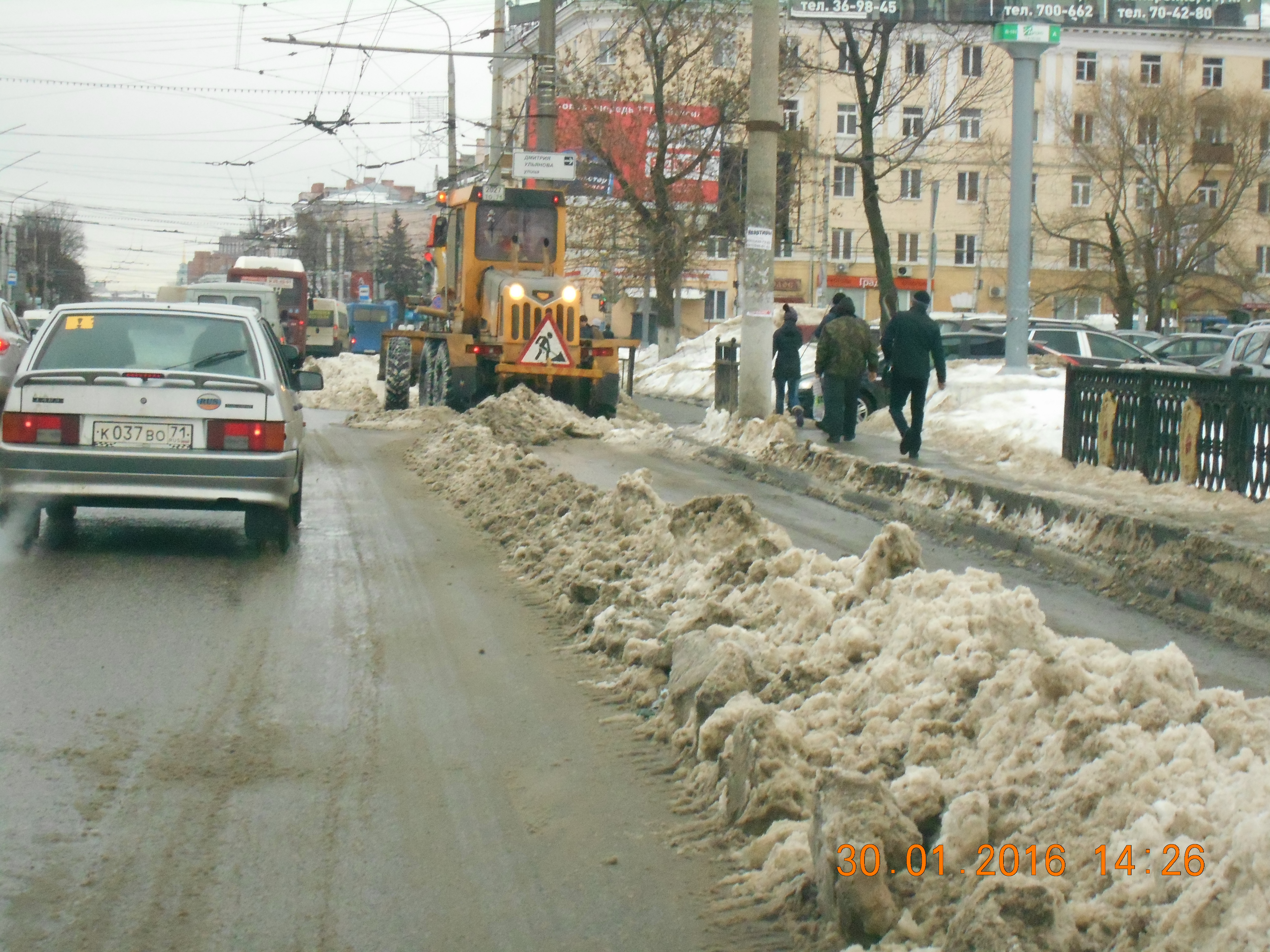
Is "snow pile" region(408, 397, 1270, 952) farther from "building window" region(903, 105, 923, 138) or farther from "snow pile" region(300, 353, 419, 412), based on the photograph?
"building window" region(903, 105, 923, 138)

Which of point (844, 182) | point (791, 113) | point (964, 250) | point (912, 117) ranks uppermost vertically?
point (912, 117)

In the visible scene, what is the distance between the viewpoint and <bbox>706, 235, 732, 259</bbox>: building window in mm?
42875

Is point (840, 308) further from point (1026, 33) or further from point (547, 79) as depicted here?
point (547, 79)

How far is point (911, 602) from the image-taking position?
5852 millimetres

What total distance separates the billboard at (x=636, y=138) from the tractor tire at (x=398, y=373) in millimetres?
16981

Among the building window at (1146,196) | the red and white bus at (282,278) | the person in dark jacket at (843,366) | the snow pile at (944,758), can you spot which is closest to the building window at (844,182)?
the building window at (1146,196)

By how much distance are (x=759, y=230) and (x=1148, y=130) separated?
1528 inches

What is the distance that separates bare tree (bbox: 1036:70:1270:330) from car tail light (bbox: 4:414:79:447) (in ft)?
142

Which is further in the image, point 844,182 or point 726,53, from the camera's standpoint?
point 844,182

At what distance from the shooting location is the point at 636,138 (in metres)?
41.2

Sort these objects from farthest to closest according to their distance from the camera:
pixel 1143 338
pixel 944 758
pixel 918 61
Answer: pixel 1143 338 < pixel 918 61 < pixel 944 758

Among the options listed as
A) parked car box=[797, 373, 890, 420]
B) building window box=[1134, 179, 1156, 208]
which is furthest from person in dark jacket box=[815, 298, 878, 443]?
building window box=[1134, 179, 1156, 208]

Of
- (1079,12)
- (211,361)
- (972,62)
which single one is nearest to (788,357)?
(1079,12)

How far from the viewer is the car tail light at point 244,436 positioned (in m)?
9.15
